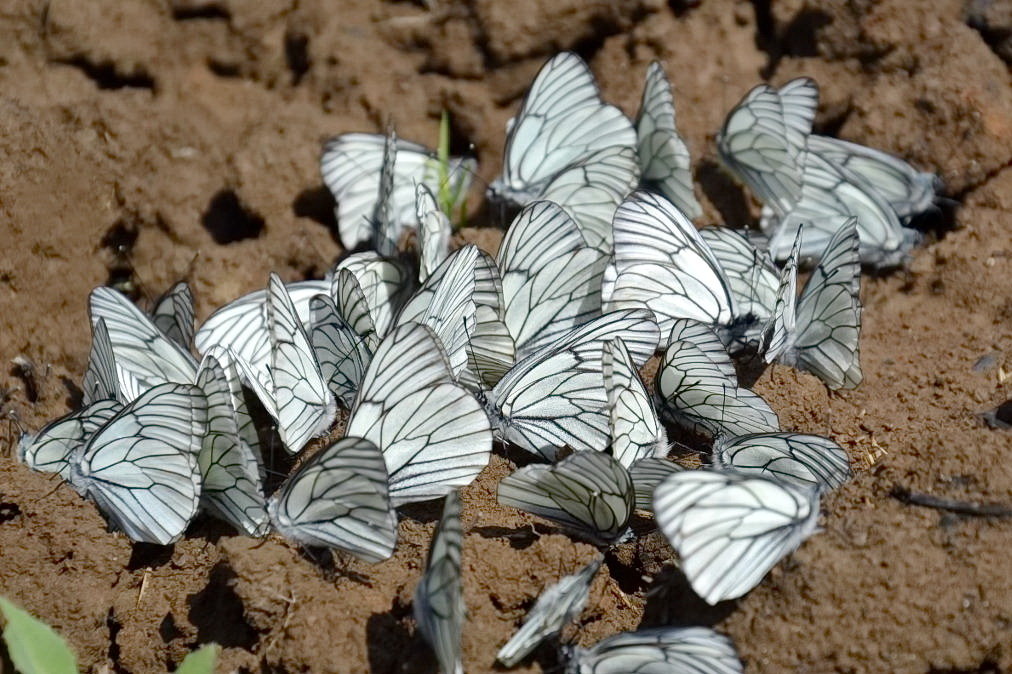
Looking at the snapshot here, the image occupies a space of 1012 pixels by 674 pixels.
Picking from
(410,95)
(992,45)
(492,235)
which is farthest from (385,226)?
(992,45)

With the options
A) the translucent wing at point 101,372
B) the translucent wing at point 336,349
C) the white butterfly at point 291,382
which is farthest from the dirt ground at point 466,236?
the translucent wing at point 336,349

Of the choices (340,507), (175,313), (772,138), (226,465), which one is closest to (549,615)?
(340,507)

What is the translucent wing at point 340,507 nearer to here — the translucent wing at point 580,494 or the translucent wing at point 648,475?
the translucent wing at point 580,494

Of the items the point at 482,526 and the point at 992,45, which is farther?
the point at 992,45

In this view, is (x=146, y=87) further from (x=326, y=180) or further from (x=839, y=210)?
(x=839, y=210)

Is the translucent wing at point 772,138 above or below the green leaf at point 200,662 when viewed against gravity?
above

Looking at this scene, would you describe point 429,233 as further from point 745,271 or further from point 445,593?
point 445,593
